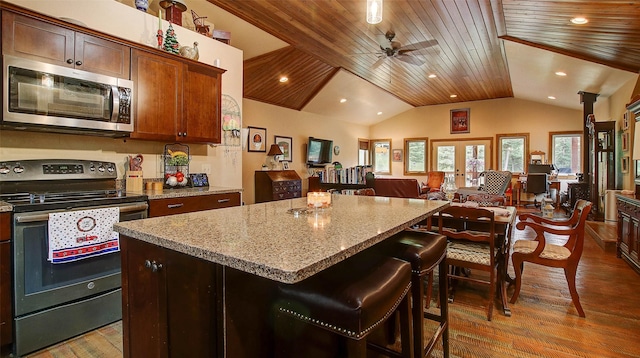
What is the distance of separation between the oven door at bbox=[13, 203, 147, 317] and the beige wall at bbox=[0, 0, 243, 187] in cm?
75

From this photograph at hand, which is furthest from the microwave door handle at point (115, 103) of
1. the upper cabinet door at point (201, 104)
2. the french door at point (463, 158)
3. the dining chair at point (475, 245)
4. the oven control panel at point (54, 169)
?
the french door at point (463, 158)

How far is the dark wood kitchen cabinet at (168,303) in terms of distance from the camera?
1.03 m

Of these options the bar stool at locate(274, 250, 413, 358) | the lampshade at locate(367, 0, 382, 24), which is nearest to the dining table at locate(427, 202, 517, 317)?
the bar stool at locate(274, 250, 413, 358)

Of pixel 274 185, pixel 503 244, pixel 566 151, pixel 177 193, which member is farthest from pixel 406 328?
pixel 566 151

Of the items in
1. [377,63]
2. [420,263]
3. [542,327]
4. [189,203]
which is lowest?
[542,327]

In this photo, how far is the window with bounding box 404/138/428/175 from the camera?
10.3 metres

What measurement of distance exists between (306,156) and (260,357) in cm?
715

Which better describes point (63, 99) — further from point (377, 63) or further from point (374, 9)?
point (377, 63)

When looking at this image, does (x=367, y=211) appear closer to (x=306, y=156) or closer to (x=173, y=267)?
(x=173, y=267)

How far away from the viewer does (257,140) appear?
6.83 m

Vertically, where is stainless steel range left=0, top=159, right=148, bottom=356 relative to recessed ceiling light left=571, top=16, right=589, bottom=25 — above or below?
below

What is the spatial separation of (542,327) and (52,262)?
3343 millimetres

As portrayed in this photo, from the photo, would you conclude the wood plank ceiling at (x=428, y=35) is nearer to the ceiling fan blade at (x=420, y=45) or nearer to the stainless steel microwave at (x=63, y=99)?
the ceiling fan blade at (x=420, y=45)

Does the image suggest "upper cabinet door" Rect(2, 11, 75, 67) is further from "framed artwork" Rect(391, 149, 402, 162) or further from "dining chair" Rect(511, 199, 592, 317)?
"framed artwork" Rect(391, 149, 402, 162)
